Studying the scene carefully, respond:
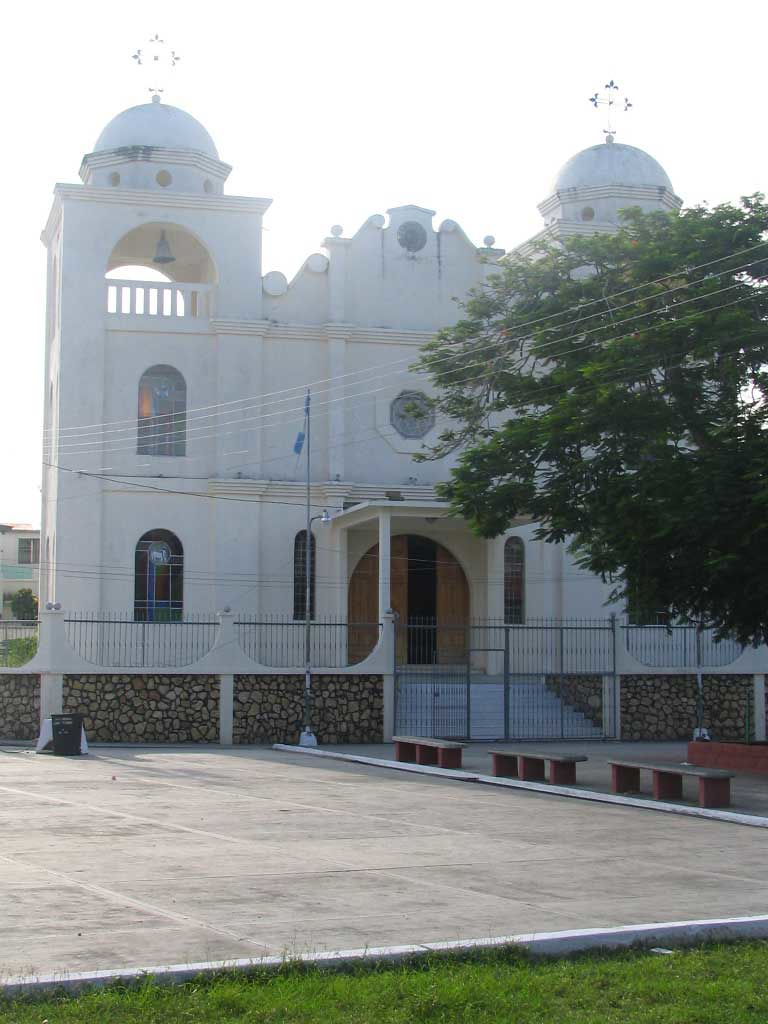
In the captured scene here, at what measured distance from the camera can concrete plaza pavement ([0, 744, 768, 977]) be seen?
7996mm

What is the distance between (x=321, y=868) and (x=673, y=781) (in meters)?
7.75

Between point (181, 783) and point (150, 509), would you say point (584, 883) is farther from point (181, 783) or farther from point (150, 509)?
point (150, 509)

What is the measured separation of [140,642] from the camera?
28719 mm

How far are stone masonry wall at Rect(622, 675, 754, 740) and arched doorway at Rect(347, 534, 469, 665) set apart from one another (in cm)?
501

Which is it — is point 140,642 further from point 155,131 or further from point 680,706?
point 155,131

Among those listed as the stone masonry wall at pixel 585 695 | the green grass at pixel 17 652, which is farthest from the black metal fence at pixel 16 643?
the stone masonry wall at pixel 585 695

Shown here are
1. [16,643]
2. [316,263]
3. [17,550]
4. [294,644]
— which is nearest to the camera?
[16,643]

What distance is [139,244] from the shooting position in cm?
3466

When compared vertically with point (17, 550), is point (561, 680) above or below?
below

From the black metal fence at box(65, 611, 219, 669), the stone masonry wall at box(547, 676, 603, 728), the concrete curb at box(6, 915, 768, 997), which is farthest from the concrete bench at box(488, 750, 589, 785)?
the concrete curb at box(6, 915, 768, 997)

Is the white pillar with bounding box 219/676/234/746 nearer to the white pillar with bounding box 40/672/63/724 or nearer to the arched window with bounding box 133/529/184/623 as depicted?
the white pillar with bounding box 40/672/63/724

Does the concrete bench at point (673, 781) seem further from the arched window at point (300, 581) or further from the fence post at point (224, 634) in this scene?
the arched window at point (300, 581)

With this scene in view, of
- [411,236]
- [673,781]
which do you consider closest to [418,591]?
[411,236]

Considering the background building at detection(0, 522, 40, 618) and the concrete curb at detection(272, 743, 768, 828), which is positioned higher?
the background building at detection(0, 522, 40, 618)
